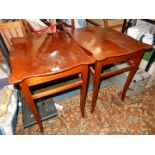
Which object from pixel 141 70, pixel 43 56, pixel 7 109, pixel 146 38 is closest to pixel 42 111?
pixel 7 109

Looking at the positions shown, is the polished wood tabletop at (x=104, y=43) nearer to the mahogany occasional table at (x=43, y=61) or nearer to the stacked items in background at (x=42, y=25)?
the mahogany occasional table at (x=43, y=61)

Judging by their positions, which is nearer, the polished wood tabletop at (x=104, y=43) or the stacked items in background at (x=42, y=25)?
the polished wood tabletop at (x=104, y=43)

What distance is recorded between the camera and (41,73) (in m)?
0.80

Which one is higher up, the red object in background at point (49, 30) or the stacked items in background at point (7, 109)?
the red object in background at point (49, 30)

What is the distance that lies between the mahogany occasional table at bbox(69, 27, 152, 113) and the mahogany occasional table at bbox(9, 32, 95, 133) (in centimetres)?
9

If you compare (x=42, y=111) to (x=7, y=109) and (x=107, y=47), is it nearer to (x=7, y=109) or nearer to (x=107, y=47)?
(x=7, y=109)

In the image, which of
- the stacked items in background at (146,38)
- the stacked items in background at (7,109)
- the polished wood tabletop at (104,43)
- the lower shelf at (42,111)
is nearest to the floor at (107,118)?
the lower shelf at (42,111)

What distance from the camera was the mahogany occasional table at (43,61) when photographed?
81 centimetres

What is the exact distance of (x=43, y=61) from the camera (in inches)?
35.1

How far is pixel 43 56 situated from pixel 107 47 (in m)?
0.50
